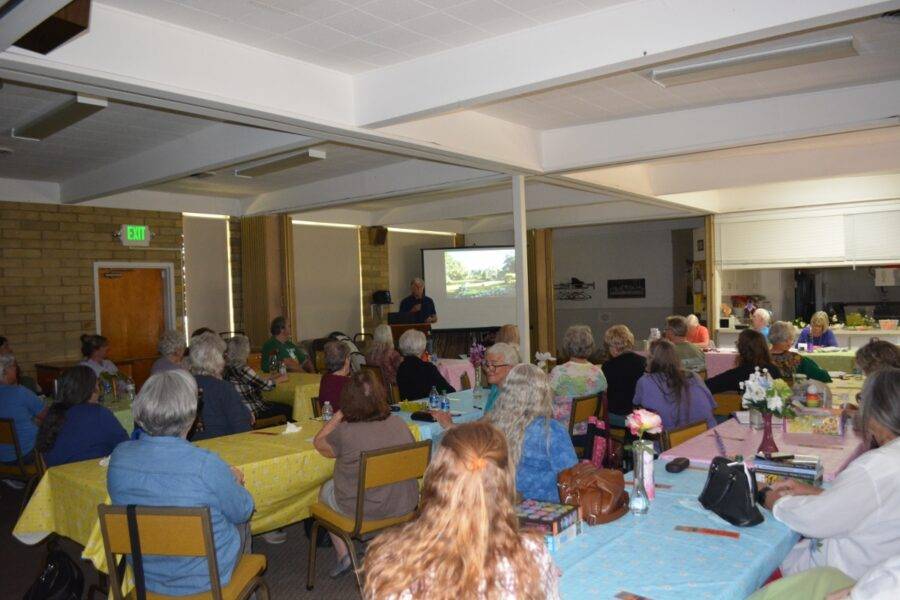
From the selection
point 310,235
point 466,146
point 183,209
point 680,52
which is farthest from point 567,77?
point 310,235

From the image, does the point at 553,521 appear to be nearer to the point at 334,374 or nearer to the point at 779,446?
the point at 779,446

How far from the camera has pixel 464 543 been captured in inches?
58.8

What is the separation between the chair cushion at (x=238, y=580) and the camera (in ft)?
8.46

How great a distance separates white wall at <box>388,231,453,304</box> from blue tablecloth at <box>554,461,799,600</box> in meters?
9.82

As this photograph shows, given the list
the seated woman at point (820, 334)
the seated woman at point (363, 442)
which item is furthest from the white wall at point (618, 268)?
the seated woman at point (363, 442)

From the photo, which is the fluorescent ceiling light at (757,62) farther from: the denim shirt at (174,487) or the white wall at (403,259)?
the white wall at (403,259)

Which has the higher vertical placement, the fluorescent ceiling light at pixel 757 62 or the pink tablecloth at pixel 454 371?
the fluorescent ceiling light at pixel 757 62

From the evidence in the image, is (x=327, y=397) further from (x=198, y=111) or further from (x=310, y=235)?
(x=310, y=235)

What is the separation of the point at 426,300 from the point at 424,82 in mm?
7076

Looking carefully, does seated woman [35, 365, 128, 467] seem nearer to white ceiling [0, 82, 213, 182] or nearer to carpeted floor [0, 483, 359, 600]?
carpeted floor [0, 483, 359, 600]

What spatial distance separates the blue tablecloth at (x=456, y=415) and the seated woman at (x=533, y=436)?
808 millimetres

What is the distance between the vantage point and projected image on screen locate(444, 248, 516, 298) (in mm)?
12305

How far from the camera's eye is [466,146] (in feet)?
18.2

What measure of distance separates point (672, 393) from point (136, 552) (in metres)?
3.08
